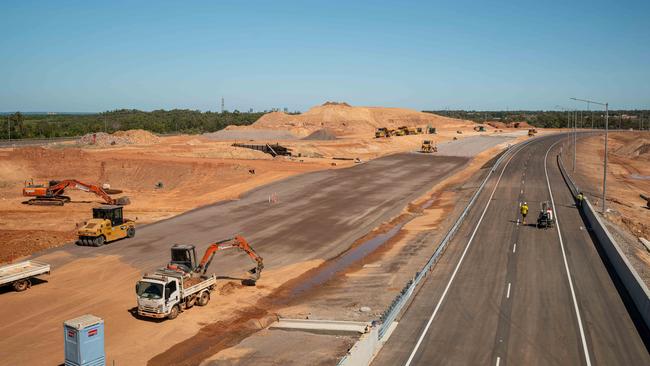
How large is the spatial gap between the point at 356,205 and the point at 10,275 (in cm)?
A: 3091

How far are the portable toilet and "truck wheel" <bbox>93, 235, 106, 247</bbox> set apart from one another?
19.2 meters

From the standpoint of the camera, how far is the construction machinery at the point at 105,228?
37.3m

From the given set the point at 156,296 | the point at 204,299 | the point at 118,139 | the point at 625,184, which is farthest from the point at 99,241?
the point at 118,139

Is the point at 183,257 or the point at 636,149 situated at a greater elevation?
the point at 636,149

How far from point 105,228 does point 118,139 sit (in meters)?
72.8

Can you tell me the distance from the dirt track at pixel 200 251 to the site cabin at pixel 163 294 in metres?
0.53

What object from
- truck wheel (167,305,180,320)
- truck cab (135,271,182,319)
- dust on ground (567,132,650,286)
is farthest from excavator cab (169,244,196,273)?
dust on ground (567,132,650,286)

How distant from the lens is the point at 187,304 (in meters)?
26.2

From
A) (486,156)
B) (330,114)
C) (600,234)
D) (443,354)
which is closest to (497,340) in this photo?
(443,354)

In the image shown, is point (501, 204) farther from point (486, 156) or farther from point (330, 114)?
point (330, 114)

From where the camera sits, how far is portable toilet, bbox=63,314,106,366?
730 inches

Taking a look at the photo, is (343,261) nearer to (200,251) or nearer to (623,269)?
(200,251)

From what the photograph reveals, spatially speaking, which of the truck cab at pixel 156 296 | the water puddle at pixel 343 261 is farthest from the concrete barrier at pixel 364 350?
the water puddle at pixel 343 261

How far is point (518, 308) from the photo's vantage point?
24812 mm
